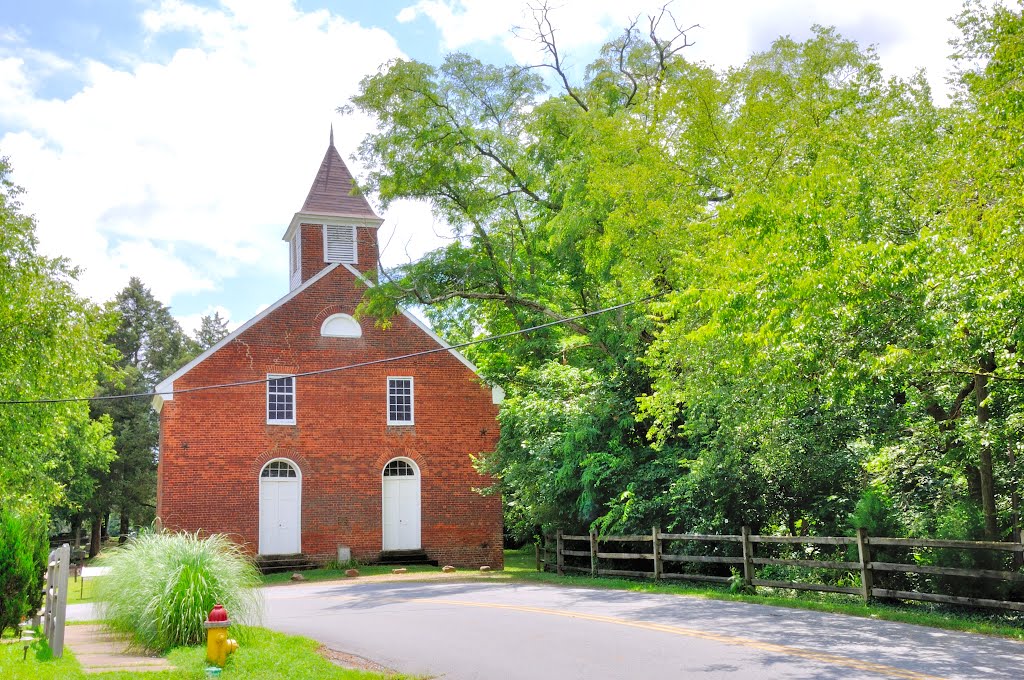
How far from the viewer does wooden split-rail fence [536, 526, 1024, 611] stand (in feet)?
40.2

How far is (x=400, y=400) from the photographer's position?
95.3 feet

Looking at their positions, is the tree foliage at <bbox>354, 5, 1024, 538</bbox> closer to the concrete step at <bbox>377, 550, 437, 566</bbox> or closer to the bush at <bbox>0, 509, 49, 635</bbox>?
the concrete step at <bbox>377, 550, 437, 566</bbox>

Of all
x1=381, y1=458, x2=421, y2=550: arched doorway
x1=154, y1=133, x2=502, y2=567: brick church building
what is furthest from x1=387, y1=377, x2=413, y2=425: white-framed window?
x1=381, y1=458, x2=421, y2=550: arched doorway

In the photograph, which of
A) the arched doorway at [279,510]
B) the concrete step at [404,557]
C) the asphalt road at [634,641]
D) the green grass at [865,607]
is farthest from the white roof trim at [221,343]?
the green grass at [865,607]

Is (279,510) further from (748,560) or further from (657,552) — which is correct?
(748,560)

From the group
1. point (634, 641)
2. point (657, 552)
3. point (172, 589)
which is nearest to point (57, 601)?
point (172, 589)

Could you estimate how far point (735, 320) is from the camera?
1290 centimetres

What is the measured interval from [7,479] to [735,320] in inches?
731

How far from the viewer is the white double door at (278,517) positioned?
1064 inches

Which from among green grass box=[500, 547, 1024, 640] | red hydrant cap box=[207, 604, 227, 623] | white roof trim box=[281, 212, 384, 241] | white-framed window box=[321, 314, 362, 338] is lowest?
green grass box=[500, 547, 1024, 640]

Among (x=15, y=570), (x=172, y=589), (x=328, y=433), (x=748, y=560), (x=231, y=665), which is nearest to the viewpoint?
(x=231, y=665)

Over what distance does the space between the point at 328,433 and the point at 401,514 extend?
3347 millimetres

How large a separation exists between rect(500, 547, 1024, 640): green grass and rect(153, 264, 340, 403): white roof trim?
44.3 ft

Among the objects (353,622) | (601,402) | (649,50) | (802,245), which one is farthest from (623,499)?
(649,50)
